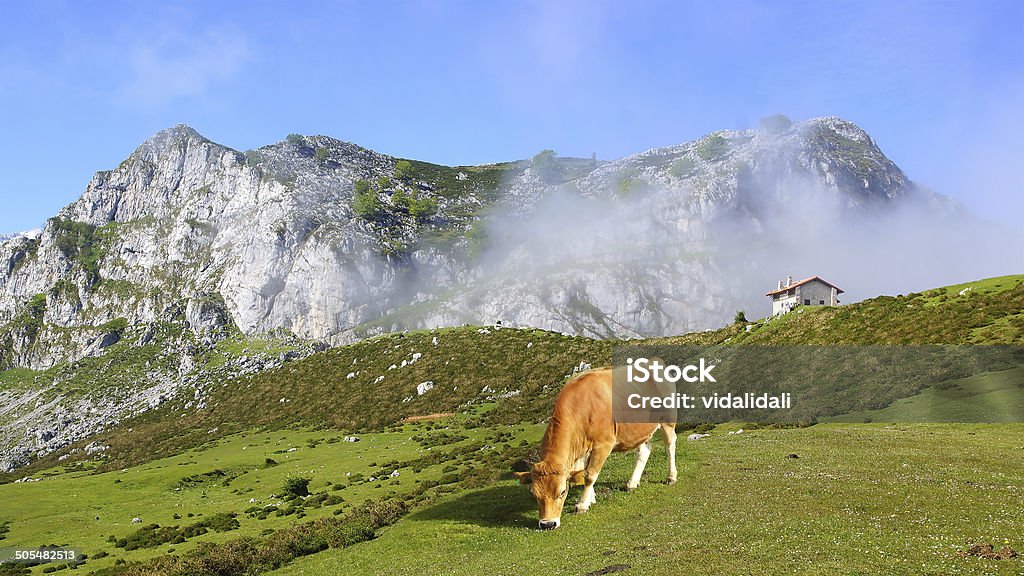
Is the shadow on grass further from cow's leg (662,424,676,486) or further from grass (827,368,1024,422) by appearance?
grass (827,368,1024,422)

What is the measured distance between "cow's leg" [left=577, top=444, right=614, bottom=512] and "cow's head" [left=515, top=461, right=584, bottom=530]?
0.95 m

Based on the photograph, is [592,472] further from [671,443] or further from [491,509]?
[491,509]

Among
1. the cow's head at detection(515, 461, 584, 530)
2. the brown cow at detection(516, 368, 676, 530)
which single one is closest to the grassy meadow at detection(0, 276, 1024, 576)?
the cow's head at detection(515, 461, 584, 530)

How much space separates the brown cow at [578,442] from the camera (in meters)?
17.7

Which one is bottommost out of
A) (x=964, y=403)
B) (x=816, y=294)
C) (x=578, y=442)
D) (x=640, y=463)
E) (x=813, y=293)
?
(x=640, y=463)

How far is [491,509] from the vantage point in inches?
872

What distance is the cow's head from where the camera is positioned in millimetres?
17484

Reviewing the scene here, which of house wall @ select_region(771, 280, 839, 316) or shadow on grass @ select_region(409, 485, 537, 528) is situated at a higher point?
house wall @ select_region(771, 280, 839, 316)

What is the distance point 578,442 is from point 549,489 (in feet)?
5.56

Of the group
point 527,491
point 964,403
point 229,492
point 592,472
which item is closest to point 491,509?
point 527,491

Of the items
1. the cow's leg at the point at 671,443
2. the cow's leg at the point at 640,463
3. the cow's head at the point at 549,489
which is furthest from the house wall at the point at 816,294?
the cow's head at the point at 549,489

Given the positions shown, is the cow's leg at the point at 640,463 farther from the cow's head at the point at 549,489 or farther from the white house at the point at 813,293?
the white house at the point at 813,293

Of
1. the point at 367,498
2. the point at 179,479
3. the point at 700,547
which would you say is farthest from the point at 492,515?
the point at 179,479

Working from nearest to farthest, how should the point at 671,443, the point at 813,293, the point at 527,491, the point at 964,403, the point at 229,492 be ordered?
the point at 671,443
the point at 527,491
the point at 964,403
the point at 229,492
the point at 813,293
